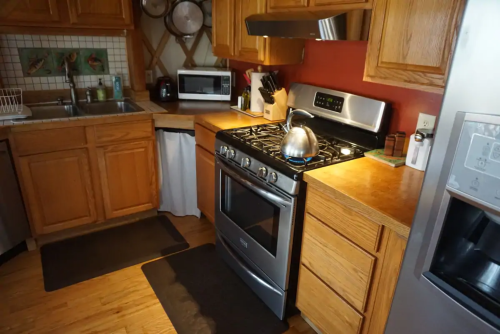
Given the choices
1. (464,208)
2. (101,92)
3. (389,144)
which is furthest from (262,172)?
(101,92)

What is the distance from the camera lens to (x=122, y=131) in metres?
2.55

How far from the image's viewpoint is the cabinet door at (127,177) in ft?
8.50

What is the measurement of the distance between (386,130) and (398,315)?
3.58ft

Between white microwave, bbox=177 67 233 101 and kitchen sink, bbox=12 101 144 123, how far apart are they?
0.46 m

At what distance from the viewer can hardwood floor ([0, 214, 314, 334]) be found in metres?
1.90

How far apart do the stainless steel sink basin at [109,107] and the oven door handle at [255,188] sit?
1.04 meters

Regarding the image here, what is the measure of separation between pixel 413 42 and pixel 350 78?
28.6 inches

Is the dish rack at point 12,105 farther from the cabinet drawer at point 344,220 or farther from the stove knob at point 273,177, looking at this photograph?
the cabinet drawer at point 344,220

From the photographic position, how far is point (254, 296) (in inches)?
84.4

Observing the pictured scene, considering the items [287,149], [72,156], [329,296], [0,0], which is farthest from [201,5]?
[329,296]

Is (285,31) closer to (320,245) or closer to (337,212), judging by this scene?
(337,212)

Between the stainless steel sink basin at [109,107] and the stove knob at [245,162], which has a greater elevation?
the stainless steel sink basin at [109,107]

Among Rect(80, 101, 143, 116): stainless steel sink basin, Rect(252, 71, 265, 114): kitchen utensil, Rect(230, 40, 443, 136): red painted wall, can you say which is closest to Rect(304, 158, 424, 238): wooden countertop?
Rect(230, 40, 443, 136): red painted wall

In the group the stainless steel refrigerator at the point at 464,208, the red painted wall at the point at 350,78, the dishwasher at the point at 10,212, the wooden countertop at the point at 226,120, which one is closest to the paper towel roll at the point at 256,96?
the wooden countertop at the point at 226,120
